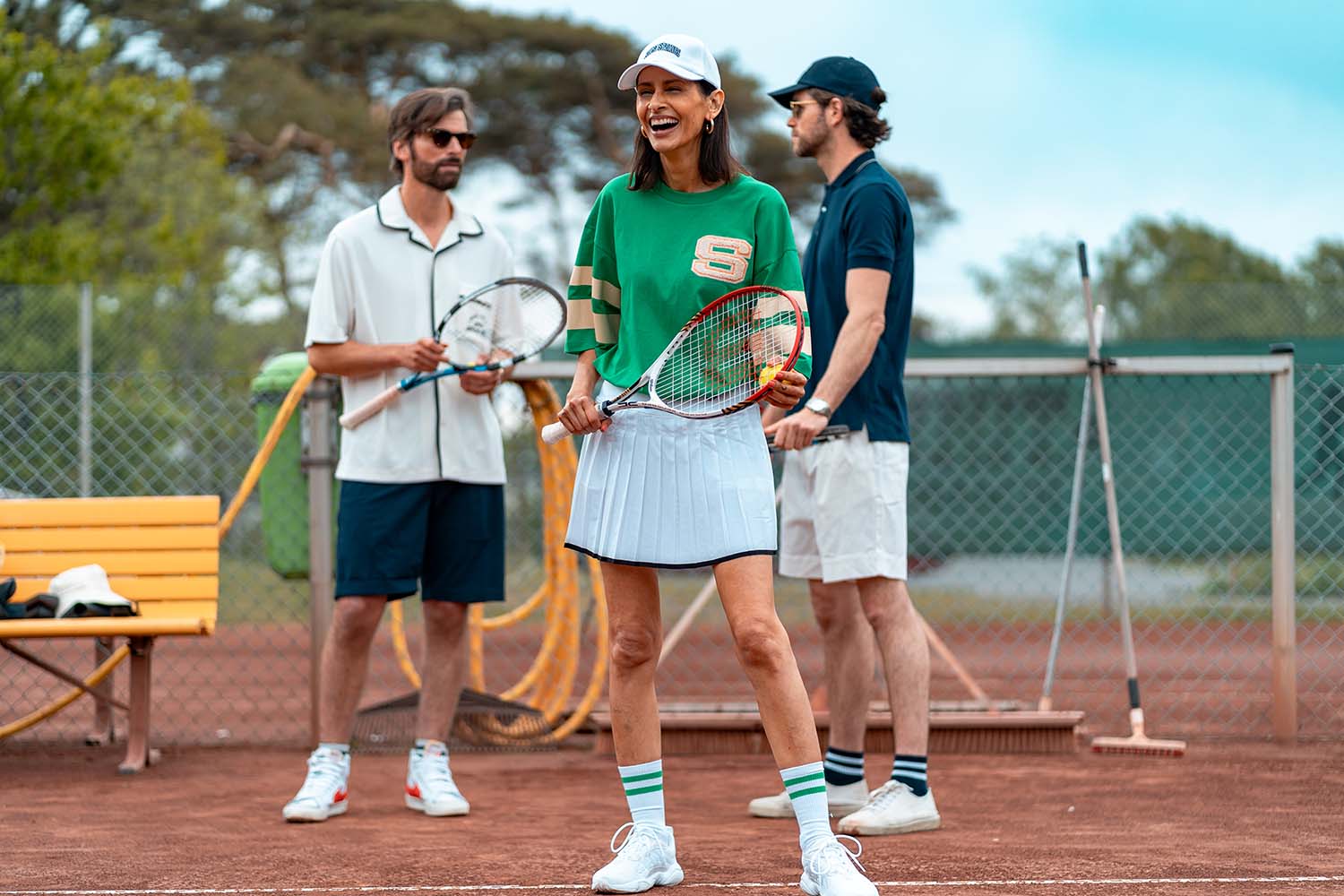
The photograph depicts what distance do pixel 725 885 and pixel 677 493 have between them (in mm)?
905

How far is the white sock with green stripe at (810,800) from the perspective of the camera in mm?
3580

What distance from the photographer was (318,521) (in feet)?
19.6

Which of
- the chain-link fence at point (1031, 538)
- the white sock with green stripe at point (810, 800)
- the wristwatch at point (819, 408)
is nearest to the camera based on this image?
the white sock with green stripe at point (810, 800)

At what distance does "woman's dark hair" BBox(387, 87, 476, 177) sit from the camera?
4.99 metres

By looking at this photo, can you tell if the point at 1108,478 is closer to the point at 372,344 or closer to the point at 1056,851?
the point at 1056,851

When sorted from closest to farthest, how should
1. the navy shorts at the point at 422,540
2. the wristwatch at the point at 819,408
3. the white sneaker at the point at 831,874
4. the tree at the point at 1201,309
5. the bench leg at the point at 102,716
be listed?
1. the white sneaker at the point at 831,874
2. the wristwatch at the point at 819,408
3. the navy shorts at the point at 422,540
4. the bench leg at the point at 102,716
5. the tree at the point at 1201,309

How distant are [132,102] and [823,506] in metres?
11.5

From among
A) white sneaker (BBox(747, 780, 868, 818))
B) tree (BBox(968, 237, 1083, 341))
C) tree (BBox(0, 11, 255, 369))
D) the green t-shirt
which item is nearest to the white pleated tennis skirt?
the green t-shirt

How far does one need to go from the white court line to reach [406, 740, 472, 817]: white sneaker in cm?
100

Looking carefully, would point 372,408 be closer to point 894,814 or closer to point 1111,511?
point 894,814

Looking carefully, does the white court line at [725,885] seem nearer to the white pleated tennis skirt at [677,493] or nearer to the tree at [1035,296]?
the white pleated tennis skirt at [677,493]

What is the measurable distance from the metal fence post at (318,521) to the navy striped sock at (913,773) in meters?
2.34

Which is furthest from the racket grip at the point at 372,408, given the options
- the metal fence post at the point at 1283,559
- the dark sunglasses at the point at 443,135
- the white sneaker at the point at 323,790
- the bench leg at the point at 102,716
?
the metal fence post at the point at 1283,559

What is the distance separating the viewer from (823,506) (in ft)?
15.4
